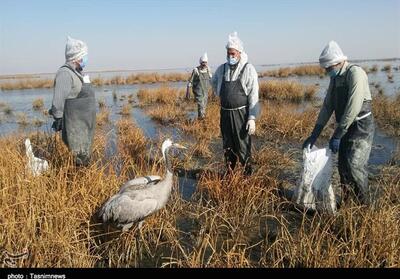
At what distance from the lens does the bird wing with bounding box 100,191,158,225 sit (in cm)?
317

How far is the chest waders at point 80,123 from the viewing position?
4.05 metres

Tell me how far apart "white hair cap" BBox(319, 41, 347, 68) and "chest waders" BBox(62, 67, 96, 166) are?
273 cm

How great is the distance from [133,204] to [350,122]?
7.56 ft

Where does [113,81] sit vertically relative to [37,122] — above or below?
above

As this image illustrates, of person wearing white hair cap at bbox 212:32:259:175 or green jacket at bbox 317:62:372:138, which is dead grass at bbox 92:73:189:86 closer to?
person wearing white hair cap at bbox 212:32:259:175

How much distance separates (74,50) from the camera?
3.99 metres

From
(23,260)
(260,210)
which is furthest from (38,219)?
(260,210)

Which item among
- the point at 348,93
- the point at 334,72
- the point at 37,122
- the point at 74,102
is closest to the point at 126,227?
the point at 74,102

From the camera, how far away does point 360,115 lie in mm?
3709

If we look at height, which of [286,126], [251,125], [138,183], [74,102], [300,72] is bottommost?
[286,126]

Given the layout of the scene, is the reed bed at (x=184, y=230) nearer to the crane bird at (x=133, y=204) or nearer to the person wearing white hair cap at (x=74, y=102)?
the crane bird at (x=133, y=204)

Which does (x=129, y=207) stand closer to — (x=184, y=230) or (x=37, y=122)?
(x=184, y=230)
